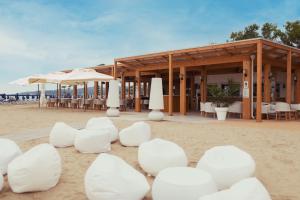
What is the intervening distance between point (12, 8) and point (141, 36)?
7104 millimetres

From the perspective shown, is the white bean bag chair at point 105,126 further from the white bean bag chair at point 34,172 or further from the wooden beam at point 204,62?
the wooden beam at point 204,62

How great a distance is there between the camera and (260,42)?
1037 cm

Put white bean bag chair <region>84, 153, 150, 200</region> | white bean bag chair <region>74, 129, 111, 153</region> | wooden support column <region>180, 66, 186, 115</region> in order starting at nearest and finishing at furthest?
white bean bag chair <region>84, 153, 150, 200</region> < white bean bag chair <region>74, 129, 111, 153</region> < wooden support column <region>180, 66, 186, 115</region>

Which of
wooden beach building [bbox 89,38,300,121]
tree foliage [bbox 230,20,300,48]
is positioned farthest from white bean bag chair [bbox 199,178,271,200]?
tree foliage [bbox 230,20,300,48]

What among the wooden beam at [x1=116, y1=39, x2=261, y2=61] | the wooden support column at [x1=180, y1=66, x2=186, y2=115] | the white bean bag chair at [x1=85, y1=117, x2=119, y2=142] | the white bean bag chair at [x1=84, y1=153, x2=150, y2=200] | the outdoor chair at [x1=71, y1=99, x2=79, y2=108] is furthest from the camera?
the outdoor chair at [x1=71, y1=99, x2=79, y2=108]

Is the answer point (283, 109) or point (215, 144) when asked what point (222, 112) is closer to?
point (283, 109)

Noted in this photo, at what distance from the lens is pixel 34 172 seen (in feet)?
12.2

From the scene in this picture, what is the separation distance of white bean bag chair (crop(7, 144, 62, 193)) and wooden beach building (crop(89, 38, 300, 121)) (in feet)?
27.3

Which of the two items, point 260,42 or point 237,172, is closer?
point 237,172

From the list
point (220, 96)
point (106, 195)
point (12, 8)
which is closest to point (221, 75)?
point (220, 96)

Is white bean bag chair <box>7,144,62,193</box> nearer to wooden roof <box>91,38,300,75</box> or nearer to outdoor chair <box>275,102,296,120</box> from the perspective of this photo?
wooden roof <box>91,38,300,75</box>

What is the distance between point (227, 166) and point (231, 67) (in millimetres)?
11767

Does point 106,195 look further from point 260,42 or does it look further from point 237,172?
point 260,42

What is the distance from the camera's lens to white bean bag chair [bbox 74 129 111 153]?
5641 millimetres
